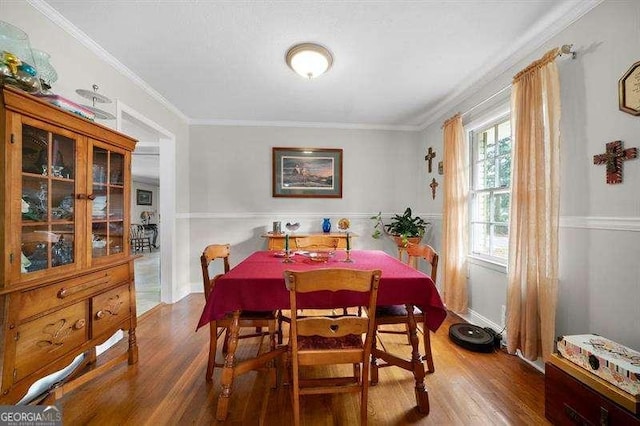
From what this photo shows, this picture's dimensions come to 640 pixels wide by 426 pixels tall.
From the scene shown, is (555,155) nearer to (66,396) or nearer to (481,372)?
(481,372)

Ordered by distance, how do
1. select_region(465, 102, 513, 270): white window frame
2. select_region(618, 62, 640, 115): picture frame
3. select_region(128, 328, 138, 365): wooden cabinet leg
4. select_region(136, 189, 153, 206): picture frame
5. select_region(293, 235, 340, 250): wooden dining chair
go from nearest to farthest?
1. select_region(618, 62, 640, 115): picture frame
2. select_region(128, 328, 138, 365): wooden cabinet leg
3. select_region(465, 102, 513, 270): white window frame
4. select_region(293, 235, 340, 250): wooden dining chair
5. select_region(136, 189, 153, 206): picture frame

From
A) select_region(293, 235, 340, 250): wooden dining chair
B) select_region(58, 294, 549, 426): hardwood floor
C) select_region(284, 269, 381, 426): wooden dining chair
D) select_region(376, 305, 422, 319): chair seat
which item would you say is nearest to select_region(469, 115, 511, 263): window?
select_region(58, 294, 549, 426): hardwood floor

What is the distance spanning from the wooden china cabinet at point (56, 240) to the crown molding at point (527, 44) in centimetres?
324

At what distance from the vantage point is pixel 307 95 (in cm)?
305

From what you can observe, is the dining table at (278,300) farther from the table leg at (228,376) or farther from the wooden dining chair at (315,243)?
the wooden dining chair at (315,243)

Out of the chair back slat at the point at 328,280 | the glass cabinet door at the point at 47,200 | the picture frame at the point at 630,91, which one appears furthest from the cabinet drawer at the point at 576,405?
the glass cabinet door at the point at 47,200

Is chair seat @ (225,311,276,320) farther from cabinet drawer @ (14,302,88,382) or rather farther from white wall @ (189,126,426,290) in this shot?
white wall @ (189,126,426,290)

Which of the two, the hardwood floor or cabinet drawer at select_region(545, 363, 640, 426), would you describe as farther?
the hardwood floor

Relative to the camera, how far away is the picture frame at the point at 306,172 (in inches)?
156

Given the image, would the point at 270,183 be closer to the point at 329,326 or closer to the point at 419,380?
the point at 329,326

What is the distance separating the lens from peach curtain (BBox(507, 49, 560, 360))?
1.80 meters

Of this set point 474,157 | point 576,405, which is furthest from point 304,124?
point 576,405

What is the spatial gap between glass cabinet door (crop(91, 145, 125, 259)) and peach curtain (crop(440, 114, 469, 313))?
3.25 m

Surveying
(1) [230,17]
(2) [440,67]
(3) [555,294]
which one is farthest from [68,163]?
(3) [555,294]
